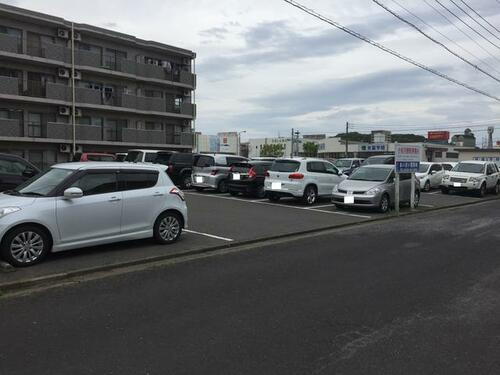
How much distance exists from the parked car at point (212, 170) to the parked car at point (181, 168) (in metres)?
0.71

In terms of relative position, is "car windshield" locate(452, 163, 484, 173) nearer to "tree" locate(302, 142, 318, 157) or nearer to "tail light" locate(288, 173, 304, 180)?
"tail light" locate(288, 173, 304, 180)

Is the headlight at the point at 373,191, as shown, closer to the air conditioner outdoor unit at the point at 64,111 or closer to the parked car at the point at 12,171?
the parked car at the point at 12,171

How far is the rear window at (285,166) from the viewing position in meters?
17.1

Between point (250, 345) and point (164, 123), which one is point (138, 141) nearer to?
point (164, 123)

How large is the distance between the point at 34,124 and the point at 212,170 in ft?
58.8

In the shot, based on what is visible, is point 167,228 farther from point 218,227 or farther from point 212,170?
point 212,170

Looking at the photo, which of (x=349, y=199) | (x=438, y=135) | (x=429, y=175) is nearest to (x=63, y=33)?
(x=429, y=175)

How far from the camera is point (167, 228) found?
946 centimetres

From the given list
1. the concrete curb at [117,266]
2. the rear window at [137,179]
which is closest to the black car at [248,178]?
the concrete curb at [117,266]

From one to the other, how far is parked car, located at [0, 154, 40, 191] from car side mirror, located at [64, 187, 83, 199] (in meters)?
5.39

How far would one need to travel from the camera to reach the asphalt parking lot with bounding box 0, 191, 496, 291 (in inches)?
298

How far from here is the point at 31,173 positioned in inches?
498

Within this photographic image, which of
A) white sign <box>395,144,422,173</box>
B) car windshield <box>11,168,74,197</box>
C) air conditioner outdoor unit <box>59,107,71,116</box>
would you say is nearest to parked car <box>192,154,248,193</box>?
white sign <box>395,144,422,173</box>

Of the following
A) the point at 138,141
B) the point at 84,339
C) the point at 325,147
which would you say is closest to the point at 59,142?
the point at 138,141
